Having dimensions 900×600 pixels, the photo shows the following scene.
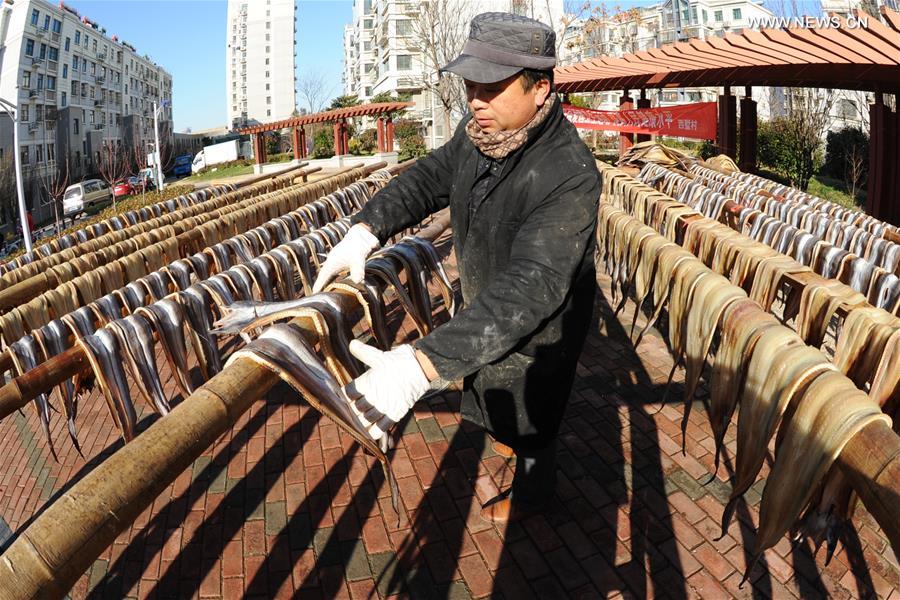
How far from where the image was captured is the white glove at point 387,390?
171 centimetres

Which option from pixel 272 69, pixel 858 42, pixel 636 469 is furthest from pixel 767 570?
pixel 272 69

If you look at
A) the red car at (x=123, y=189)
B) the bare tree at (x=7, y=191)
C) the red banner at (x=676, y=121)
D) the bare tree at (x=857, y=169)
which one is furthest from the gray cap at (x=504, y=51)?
the bare tree at (x=7, y=191)

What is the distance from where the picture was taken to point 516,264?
196cm

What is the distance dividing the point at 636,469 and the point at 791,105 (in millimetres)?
19347

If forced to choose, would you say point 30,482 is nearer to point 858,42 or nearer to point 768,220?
point 768,220

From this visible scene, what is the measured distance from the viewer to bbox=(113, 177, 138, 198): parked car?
39719 mm

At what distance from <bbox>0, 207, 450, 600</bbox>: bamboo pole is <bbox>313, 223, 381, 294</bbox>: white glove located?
1.09 meters

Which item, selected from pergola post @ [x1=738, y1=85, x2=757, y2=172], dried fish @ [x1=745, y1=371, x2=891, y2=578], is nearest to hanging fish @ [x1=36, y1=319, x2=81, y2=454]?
dried fish @ [x1=745, y1=371, x2=891, y2=578]

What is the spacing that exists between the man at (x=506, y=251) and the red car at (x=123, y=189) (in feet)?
143

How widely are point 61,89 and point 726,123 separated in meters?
76.1

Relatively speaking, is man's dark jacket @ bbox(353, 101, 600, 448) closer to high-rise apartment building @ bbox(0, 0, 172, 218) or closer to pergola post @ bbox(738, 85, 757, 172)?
pergola post @ bbox(738, 85, 757, 172)

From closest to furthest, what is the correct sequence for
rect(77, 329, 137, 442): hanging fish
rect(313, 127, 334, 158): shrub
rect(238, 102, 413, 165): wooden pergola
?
rect(77, 329, 137, 442): hanging fish
rect(238, 102, 413, 165): wooden pergola
rect(313, 127, 334, 158): shrub

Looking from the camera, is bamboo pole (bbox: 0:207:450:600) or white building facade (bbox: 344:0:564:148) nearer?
bamboo pole (bbox: 0:207:450:600)

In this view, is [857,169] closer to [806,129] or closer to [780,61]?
[806,129]
